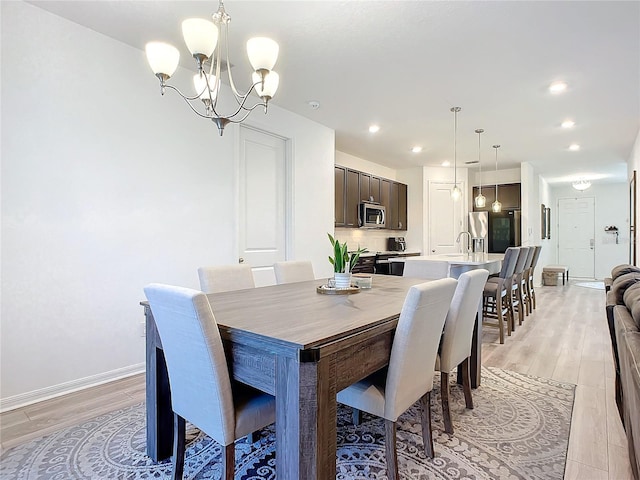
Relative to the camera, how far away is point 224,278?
2502mm

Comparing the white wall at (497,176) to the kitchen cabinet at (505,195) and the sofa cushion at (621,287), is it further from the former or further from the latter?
the sofa cushion at (621,287)

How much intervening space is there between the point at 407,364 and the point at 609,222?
11.0m

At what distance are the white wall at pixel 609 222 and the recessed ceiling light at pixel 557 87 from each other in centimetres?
793

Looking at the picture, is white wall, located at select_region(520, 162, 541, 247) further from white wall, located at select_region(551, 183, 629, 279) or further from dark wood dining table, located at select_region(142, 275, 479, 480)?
dark wood dining table, located at select_region(142, 275, 479, 480)

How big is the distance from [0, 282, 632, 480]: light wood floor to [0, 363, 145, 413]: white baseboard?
5cm

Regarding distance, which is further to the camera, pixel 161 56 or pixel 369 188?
pixel 369 188

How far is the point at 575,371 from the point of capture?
3049mm

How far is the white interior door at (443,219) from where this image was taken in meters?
7.43

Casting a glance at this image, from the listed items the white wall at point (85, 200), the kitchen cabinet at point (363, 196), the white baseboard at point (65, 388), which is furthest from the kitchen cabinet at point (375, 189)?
the white baseboard at point (65, 388)

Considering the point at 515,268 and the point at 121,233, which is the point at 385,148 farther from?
the point at 121,233

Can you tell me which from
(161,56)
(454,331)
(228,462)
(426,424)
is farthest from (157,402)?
(161,56)

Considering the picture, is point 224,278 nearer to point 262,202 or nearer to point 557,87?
point 262,202

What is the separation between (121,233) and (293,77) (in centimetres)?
203

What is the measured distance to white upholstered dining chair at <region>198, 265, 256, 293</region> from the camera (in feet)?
7.87
